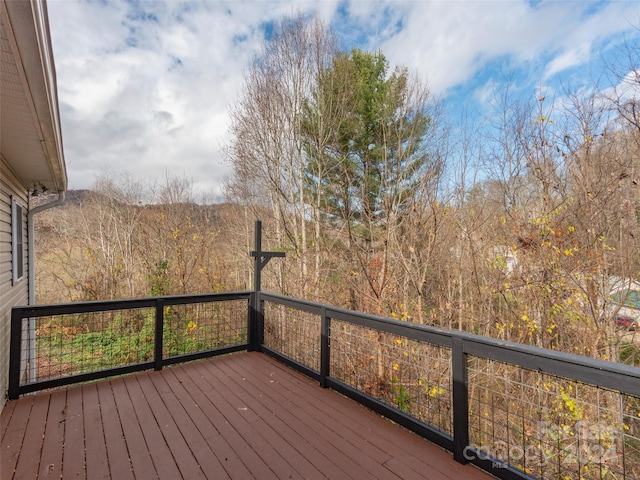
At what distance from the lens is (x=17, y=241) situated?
3828mm

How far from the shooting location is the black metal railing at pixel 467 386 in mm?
1646

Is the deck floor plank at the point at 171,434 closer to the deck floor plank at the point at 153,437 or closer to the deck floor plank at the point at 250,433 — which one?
the deck floor plank at the point at 153,437

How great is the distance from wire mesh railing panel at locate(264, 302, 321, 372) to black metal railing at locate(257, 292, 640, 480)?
0.01 metres

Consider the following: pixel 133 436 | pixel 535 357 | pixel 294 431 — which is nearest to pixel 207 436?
pixel 133 436

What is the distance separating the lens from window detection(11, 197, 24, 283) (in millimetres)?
3586

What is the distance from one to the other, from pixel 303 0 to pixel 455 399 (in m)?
8.52

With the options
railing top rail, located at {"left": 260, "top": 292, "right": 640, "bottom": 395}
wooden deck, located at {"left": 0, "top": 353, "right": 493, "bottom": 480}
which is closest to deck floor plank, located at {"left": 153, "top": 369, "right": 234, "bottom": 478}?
wooden deck, located at {"left": 0, "top": 353, "right": 493, "bottom": 480}

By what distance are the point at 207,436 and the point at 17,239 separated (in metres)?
3.61

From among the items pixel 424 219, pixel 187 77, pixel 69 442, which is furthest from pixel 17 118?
pixel 187 77

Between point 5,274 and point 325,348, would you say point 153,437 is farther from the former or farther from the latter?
point 5,274

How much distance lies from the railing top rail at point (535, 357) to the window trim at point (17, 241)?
4070 millimetres

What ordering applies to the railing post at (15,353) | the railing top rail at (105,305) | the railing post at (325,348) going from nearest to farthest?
1. the railing post at (15,353)
2. the railing top rail at (105,305)
3. the railing post at (325,348)

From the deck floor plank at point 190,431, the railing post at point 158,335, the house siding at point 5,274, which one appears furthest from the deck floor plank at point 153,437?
the house siding at point 5,274

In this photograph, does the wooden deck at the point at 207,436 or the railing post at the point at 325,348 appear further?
the railing post at the point at 325,348
